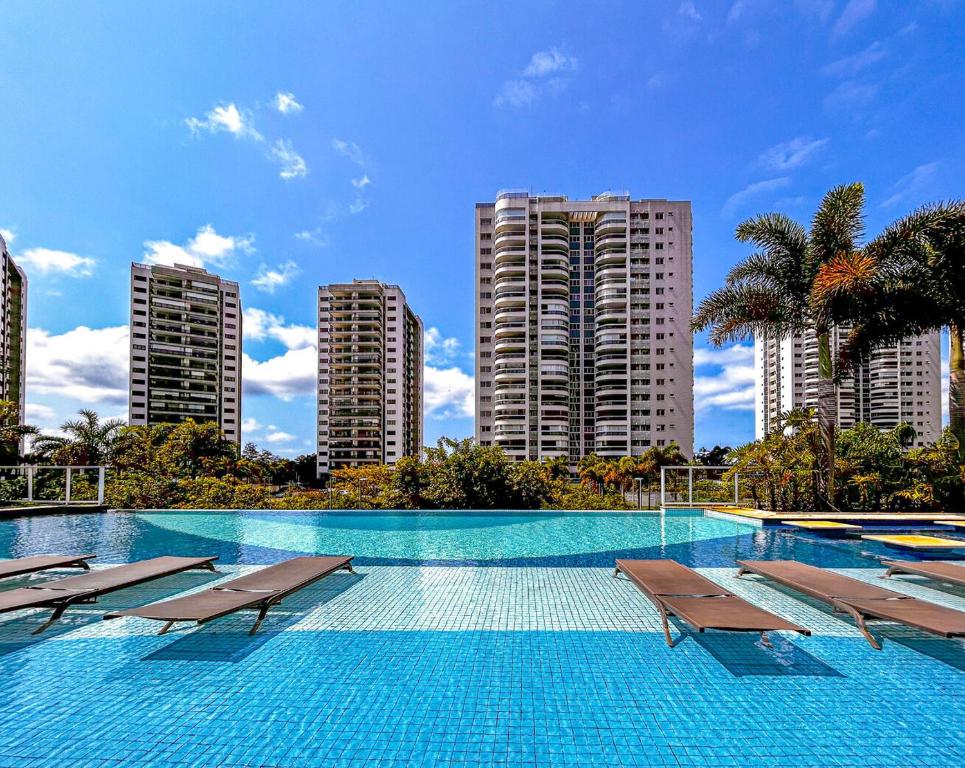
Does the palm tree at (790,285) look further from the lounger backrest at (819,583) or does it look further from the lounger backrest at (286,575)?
the lounger backrest at (286,575)

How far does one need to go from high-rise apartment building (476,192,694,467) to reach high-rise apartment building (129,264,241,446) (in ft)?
141

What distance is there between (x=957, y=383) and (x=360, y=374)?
6816cm

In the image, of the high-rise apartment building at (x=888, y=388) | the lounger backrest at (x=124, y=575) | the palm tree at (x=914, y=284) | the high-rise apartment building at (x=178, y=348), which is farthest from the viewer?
the high-rise apartment building at (x=888, y=388)

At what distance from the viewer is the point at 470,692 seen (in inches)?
133

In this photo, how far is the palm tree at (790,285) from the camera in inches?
454

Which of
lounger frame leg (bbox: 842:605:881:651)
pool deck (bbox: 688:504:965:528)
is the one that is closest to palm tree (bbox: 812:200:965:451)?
pool deck (bbox: 688:504:965:528)

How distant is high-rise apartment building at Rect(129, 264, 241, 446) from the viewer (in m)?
67.3

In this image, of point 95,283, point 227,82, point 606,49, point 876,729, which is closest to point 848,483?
point 876,729

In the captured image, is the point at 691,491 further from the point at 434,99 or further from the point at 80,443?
the point at 80,443

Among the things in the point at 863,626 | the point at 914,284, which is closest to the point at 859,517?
the point at 914,284

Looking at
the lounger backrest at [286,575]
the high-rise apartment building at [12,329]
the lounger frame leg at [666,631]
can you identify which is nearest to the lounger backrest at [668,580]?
the lounger frame leg at [666,631]

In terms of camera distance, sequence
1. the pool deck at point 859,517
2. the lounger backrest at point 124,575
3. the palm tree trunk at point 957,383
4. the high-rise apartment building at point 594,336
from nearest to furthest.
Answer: the lounger backrest at point 124,575 < the pool deck at point 859,517 < the palm tree trunk at point 957,383 < the high-rise apartment building at point 594,336

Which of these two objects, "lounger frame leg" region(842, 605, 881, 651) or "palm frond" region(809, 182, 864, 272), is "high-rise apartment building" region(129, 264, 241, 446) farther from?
"lounger frame leg" region(842, 605, 881, 651)

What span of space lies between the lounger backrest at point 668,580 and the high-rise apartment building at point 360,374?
66319 millimetres
